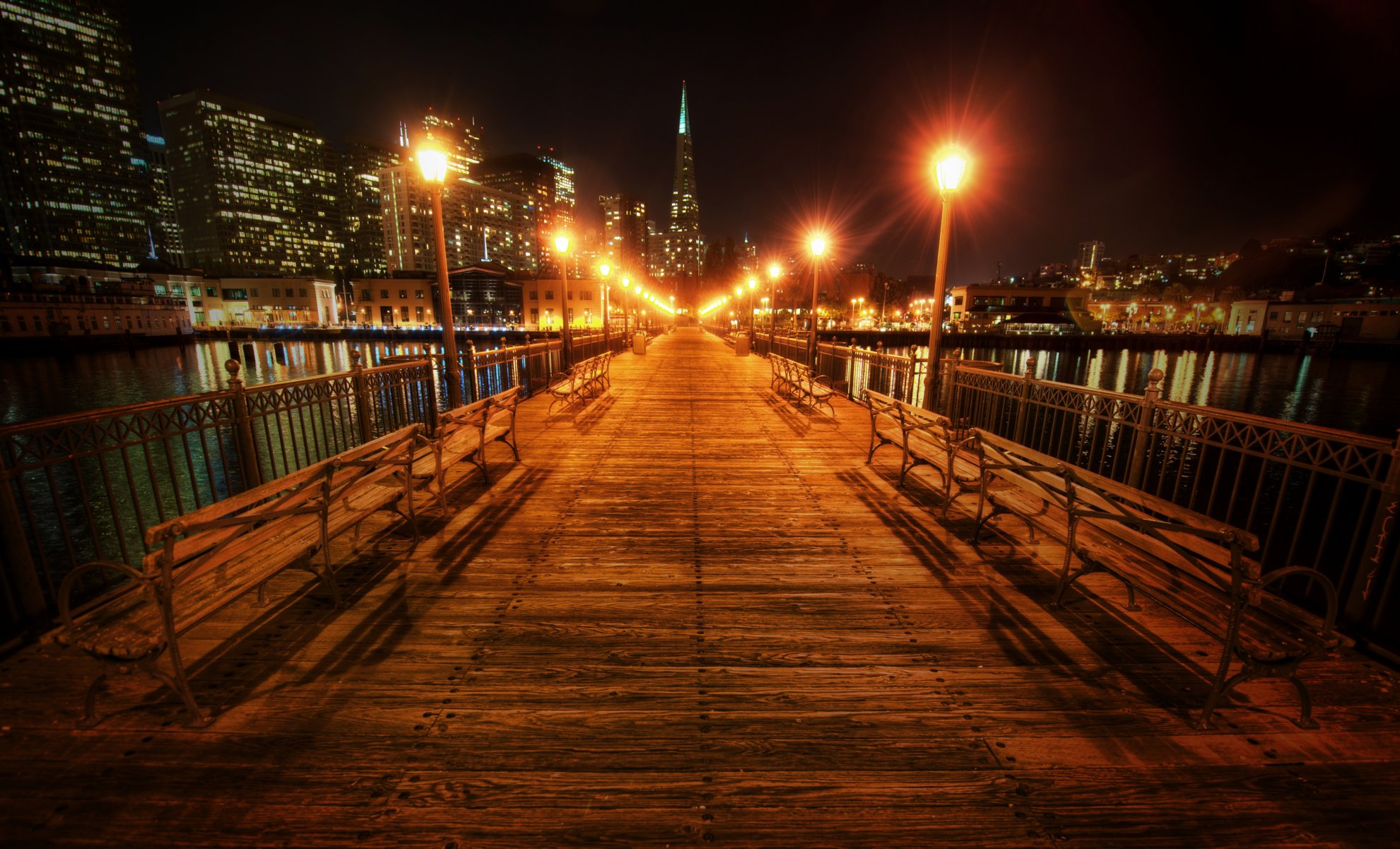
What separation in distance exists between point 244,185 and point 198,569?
229m

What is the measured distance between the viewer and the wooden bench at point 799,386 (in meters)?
11.1

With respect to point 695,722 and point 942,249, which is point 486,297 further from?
point 695,722

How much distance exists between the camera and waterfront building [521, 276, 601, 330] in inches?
3386

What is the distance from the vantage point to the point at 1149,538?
11.0 ft

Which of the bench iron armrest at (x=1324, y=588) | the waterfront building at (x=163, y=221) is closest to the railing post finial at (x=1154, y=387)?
the bench iron armrest at (x=1324, y=588)

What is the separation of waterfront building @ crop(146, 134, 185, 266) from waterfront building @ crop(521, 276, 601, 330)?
107 m

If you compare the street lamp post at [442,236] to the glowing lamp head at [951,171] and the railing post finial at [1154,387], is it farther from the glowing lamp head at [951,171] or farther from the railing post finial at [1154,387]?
the railing post finial at [1154,387]

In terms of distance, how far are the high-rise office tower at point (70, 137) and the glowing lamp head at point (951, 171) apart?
19220cm

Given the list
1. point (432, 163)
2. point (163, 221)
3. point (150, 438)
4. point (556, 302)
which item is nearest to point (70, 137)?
point (163, 221)

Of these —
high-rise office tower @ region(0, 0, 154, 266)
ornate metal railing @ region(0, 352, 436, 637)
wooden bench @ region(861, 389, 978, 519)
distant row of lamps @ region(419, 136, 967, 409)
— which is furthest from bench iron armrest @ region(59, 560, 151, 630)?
high-rise office tower @ region(0, 0, 154, 266)

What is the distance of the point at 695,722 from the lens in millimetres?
2719

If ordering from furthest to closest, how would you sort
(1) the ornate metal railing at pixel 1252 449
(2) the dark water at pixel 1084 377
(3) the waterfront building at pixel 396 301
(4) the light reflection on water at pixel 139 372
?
1. (3) the waterfront building at pixel 396 301
2. (4) the light reflection on water at pixel 139 372
3. (2) the dark water at pixel 1084 377
4. (1) the ornate metal railing at pixel 1252 449

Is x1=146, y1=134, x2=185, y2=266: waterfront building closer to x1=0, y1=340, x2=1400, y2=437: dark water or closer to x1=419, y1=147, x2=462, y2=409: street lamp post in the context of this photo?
x1=0, y1=340, x2=1400, y2=437: dark water

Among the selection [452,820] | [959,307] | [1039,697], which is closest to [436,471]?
[452,820]
